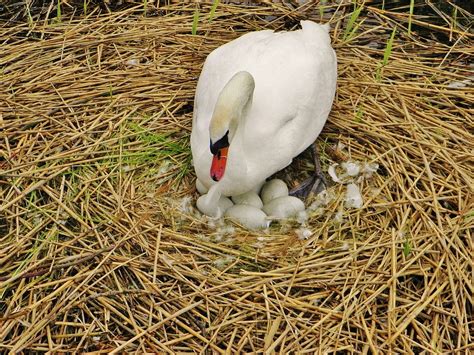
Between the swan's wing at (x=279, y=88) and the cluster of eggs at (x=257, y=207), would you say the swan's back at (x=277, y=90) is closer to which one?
the swan's wing at (x=279, y=88)

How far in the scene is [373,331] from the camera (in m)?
3.42

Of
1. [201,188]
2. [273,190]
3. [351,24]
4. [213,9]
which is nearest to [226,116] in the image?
[201,188]

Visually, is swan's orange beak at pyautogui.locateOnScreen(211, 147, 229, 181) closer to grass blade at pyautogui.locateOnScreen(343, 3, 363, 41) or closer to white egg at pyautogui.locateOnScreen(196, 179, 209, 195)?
white egg at pyautogui.locateOnScreen(196, 179, 209, 195)

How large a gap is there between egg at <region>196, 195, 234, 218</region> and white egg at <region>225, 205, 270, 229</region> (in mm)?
63

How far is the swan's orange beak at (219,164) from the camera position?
371cm

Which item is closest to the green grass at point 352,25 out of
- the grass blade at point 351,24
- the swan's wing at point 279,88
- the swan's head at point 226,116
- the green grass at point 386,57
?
the grass blade at point 351,24

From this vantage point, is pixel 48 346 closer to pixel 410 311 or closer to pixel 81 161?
pixel 81 161

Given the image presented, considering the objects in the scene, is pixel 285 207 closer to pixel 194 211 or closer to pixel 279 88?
pixel 194 211

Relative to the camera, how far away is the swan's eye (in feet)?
11.8

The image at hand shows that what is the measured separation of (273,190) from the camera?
4.25 metres

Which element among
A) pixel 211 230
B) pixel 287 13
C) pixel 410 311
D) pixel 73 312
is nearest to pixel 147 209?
pixel 211 230

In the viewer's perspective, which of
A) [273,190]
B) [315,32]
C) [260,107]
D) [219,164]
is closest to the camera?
[219,164]

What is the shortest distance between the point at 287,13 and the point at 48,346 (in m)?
2.87

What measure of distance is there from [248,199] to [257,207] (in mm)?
64
